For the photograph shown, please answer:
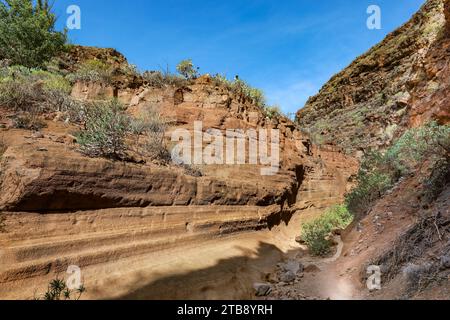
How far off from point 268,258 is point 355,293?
2.44 meters

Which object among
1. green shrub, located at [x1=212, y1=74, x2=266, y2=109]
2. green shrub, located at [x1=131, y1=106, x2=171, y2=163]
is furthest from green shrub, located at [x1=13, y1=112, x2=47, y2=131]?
green shrub, located at [x1=212, y1=74, x2=266, y2=109]

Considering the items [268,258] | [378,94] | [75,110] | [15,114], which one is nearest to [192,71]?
[75,110]

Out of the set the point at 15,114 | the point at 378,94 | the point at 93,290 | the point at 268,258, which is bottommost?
the point at 268,258

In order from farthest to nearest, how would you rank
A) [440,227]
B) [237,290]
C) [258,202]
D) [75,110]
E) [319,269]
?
1. [258,202]
2. [75,110]
3. [319,269]
4. [237,290]
5. [440,227]

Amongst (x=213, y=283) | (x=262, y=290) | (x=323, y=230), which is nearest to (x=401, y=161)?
(x=323, y=230)

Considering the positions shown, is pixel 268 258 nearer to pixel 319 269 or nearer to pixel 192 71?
pixel 319 269

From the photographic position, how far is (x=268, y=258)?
6.36 m

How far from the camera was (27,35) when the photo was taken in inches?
416

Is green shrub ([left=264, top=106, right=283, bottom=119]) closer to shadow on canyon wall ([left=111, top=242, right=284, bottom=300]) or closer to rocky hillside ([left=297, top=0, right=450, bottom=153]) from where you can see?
rocky hillside ([left=297, top=0, right=450, bottom=153])

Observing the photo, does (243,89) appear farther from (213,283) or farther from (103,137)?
(213,283)

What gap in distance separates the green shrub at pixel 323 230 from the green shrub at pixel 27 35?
990 cm

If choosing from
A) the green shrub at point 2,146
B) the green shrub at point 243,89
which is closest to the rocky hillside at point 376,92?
the green shrub at point 243,89

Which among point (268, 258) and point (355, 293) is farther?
point (268, 258)

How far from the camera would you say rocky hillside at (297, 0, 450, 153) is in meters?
16.8
